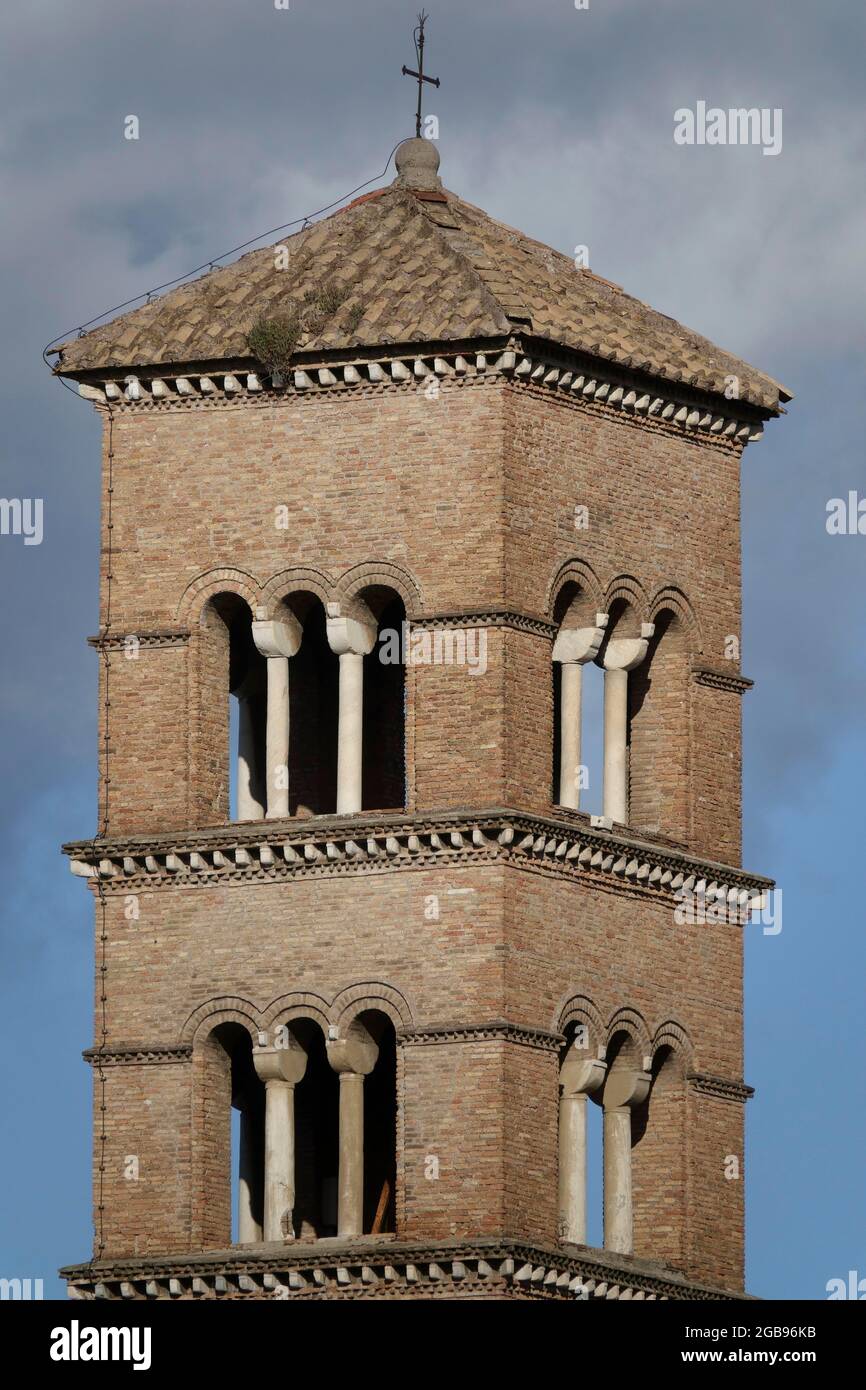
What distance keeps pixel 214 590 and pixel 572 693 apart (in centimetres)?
411

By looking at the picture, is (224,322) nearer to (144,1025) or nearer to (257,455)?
(257,455)

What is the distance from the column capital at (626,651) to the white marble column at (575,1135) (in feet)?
14.6

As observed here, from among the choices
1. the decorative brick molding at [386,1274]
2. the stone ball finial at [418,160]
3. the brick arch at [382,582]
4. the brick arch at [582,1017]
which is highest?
the stone ball finial at [418,160]

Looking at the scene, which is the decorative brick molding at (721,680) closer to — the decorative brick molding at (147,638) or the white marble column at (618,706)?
the white marble column at (618,706)

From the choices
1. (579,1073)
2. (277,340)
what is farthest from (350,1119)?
(277,340)

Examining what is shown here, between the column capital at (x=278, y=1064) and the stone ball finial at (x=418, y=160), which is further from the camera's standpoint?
the stone ball finial at (x=418, y=160)

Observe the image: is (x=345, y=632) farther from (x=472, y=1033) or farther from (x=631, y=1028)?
(x=631, y=1028)

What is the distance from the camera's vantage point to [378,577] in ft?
271

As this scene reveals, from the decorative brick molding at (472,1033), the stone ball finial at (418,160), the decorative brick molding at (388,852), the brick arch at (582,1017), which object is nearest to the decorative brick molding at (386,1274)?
→ the decorative brick molding at (472,1033)

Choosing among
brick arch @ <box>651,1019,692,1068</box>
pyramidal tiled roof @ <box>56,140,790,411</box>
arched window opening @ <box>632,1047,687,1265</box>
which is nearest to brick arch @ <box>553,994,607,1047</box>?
brick arch @ <box>651,1019,692,1068</box>

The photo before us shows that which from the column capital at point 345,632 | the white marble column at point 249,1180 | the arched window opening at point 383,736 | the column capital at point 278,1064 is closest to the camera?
the column capital at point 278,1064

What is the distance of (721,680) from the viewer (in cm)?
8525

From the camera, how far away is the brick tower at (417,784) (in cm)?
8138

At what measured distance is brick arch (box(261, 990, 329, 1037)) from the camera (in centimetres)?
8194
